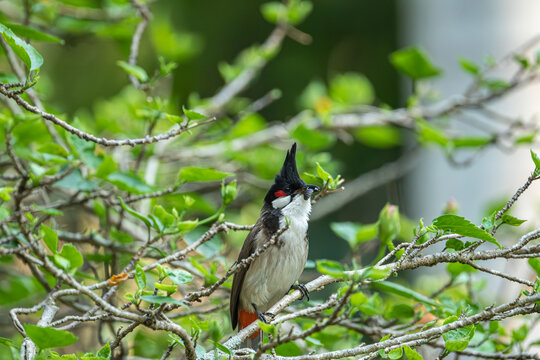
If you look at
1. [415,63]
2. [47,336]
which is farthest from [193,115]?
[415,63]

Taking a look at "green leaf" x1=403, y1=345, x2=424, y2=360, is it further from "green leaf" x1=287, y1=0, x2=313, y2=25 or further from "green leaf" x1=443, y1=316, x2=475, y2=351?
"green leaf" x1=287, y1=0, x2=313, y2=25

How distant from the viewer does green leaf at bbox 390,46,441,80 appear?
2.06m

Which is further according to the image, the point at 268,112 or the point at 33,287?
the point at 268,112

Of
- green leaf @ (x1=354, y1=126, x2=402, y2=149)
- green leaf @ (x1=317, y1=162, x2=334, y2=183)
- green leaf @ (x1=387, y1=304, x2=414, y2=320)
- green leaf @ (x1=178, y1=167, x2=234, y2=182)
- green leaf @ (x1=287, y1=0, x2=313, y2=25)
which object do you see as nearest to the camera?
green leaf @ (x1=317, y1=162, x2=334, y2=183)

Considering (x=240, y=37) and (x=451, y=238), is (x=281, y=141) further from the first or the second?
(x=240, y=37)

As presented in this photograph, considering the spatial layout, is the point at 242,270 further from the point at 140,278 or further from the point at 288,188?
the point at 140,278

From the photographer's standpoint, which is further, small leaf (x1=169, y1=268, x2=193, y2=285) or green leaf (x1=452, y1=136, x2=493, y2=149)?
green leaf (x1=452, y1=136, x2=493, y2=149)

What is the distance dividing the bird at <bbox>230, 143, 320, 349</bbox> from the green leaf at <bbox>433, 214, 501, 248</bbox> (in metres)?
0.65

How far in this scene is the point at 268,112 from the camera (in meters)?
4.59

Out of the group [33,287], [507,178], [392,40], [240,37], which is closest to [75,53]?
[240,37]

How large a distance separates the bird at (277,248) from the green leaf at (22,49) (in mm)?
784

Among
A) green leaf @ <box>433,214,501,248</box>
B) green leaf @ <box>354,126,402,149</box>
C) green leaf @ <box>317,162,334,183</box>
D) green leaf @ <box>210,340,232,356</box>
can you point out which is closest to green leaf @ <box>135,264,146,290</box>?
green leaf @ <box>210,340,232,356</box>

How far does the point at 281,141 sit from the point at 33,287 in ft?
3.85

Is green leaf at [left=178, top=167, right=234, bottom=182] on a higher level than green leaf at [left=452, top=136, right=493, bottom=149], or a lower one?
lower
